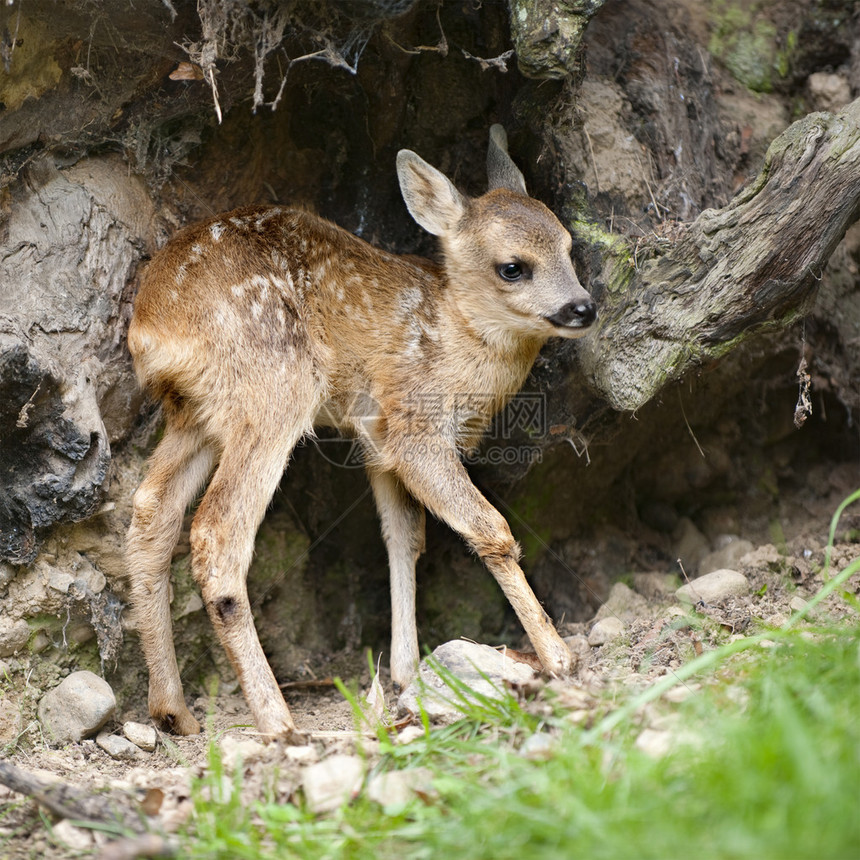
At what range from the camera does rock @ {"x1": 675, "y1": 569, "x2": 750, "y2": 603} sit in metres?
4.72

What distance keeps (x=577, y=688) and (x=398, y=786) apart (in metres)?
0.84

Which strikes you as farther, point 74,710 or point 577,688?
point 74,710

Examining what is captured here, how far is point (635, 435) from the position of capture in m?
6.11

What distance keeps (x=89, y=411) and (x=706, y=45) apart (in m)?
4.70

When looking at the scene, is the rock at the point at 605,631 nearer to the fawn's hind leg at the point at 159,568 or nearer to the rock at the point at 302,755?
the rock at the point at 302,755

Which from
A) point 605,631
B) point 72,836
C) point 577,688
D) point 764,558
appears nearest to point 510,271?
point 605,631

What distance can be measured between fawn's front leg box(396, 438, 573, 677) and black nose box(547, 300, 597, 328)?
0.91 meters

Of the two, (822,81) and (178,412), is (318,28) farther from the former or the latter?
(822,81)

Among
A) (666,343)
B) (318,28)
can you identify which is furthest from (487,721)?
(318,28)

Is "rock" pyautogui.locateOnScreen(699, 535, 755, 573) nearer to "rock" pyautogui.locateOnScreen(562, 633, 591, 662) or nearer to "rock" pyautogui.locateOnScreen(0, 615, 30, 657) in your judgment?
"rock" pyautogui.locateOnScreen(562, 633, 591, 662)

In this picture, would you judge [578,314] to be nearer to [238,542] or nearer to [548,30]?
[548,30]

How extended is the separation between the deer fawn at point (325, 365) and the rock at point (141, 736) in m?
0.15

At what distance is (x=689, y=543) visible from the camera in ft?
21.1

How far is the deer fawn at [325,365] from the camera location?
4371 mm
